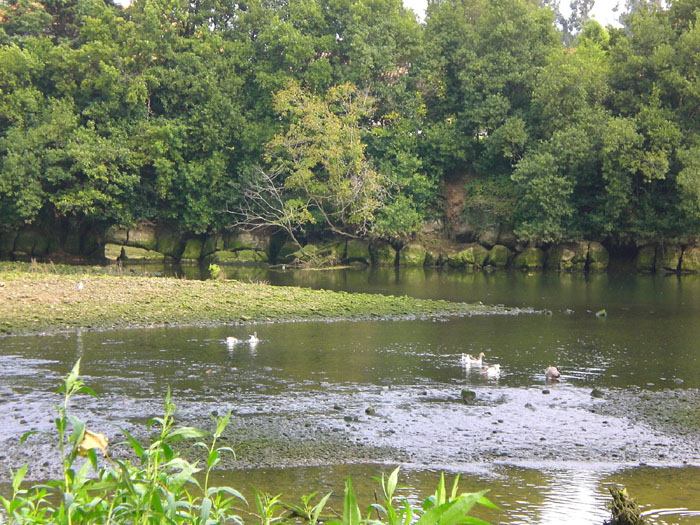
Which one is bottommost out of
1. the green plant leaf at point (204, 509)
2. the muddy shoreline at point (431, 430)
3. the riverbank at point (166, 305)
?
the muddy shoreline at point (431, 430)

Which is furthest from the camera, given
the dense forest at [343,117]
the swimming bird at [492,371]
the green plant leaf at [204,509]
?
the dense forest at [343,117]

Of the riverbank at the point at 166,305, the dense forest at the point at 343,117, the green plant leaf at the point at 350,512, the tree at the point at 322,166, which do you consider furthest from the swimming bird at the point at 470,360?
the tree at the point at 322,166

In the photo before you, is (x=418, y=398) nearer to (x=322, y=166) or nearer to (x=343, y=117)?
(x=343, y=117)

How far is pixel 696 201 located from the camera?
3453 cm

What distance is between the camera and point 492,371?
1327cm

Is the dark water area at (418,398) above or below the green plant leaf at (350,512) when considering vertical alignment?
below

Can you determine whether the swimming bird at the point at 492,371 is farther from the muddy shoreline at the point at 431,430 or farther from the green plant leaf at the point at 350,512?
the green plant leaf at the point at 350,512

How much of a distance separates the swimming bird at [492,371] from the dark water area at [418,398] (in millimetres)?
224

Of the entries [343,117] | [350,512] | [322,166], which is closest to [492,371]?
[350,512]

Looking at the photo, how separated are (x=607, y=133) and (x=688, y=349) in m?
21.9

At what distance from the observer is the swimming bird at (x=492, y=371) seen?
43.3 ft

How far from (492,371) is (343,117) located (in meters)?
28.9

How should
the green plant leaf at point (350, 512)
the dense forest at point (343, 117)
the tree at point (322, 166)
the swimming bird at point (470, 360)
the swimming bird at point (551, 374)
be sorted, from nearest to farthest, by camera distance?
the green plant leaf at point (350, 512), the swimming bird at point (551, 374), the swimming bird at point (470, 360), the dense forest at point (343, 117), the tree at point (322, 166)

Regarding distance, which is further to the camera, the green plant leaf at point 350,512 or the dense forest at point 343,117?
the dense forest at point 343,117
